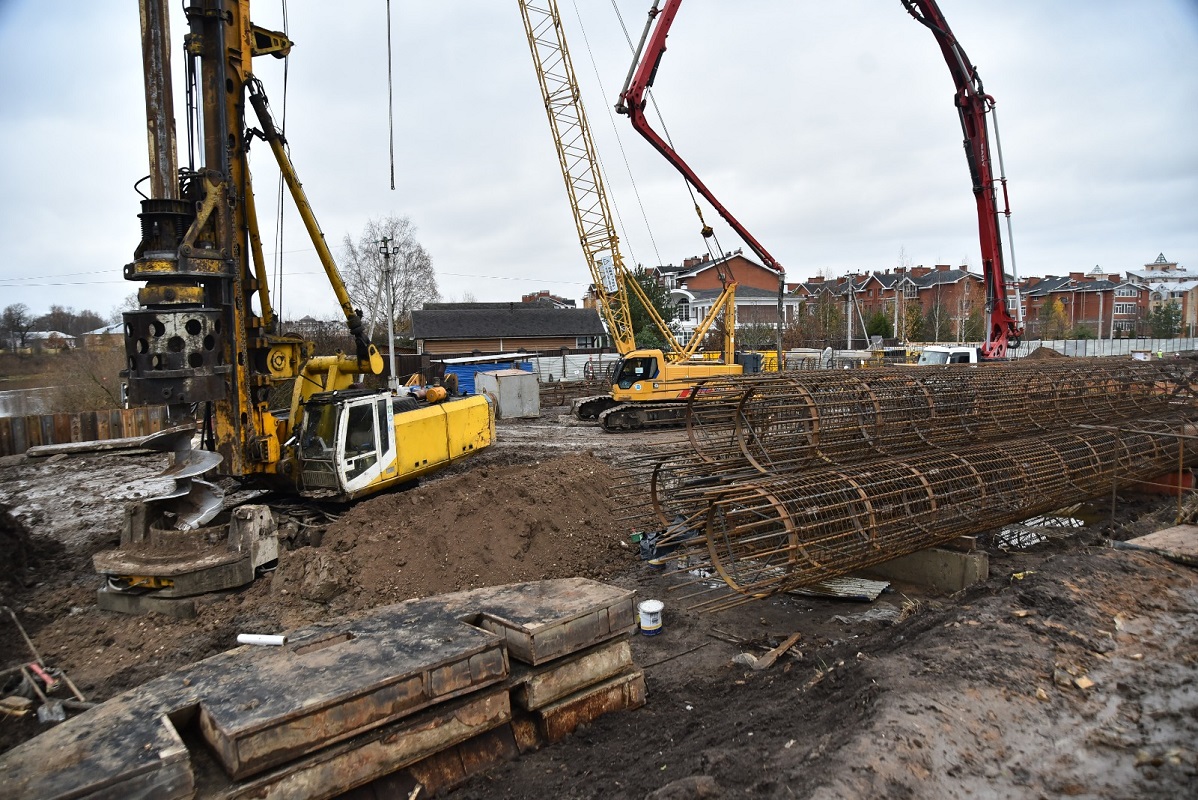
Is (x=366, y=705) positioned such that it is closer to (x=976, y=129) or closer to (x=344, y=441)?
(x=344, y=441)

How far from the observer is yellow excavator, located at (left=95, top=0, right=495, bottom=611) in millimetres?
7348

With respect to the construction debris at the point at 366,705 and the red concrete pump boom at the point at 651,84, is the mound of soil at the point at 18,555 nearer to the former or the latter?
the construction debris at the point at 366,705

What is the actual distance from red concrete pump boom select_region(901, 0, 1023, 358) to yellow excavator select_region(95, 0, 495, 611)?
45.8 ft

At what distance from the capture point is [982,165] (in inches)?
647

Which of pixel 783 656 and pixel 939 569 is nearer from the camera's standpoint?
pixel 783 656

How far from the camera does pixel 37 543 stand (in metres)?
10.1

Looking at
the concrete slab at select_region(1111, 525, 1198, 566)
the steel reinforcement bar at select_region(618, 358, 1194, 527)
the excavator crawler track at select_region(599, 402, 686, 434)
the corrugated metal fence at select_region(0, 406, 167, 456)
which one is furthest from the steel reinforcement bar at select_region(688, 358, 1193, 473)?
the corrugated metal fence at select_region(0, 406, 167, 456)

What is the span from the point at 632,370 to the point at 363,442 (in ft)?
40.2

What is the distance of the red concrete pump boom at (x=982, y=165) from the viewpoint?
631 inches

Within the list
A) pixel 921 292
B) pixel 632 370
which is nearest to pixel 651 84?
pixel 632 370

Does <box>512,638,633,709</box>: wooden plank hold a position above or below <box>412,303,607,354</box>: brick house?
below

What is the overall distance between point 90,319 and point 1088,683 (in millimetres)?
58384

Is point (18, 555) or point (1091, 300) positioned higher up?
point (1091, 300)

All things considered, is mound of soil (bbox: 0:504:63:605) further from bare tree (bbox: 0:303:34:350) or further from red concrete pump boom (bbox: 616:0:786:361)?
bare tree (bbox: 0:303:34:350)
